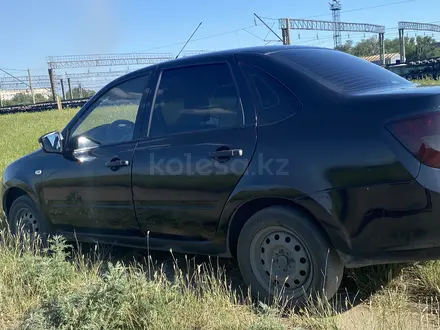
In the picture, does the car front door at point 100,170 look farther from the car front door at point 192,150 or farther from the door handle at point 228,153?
the door handle at point 228,153

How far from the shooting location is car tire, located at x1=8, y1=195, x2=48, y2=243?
509 centimetres

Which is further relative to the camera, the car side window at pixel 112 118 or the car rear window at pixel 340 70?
the car side window at pixel 112 118

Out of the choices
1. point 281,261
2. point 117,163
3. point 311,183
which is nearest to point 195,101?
point 117,163

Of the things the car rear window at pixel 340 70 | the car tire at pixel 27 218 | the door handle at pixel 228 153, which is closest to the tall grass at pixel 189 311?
the door handle at pixel 228 153

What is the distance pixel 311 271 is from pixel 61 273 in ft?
6.62

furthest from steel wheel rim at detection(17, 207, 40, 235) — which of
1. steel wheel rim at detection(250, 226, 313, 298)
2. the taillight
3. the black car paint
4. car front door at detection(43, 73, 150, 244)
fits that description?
the taillight

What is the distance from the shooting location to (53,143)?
4812mm

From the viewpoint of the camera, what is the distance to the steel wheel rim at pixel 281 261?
3.26 meters

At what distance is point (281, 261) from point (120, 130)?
1973 mm

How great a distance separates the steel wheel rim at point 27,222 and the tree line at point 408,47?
72390 millimetres

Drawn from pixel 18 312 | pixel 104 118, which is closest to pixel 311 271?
pixel 18 312

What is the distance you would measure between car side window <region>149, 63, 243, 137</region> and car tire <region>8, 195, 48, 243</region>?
74.9 inches

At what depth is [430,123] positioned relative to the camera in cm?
279

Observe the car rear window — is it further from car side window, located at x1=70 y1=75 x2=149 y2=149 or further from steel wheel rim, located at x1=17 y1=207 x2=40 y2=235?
steel wheel rim, located at x1=17 y1=207 x2=40 y2=235
